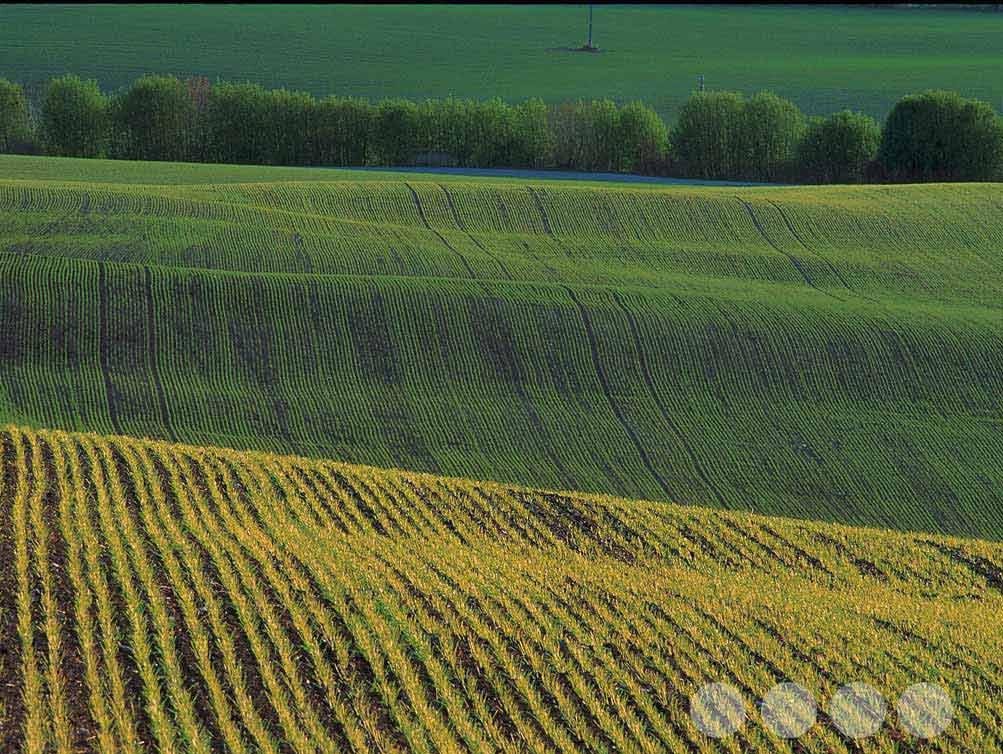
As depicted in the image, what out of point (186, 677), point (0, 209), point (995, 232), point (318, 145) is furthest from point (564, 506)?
point (318, 145)

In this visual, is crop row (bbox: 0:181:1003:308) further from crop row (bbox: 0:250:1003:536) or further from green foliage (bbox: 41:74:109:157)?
green foliage (bbox: 41:74:109:157)

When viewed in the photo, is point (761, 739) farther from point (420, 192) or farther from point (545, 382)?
point (420, 192)

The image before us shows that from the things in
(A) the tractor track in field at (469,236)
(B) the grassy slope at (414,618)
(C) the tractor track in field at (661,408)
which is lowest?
(C) the tractor track in field at (661,408)

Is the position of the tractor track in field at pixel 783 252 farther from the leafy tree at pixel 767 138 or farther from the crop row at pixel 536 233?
the leafy tree at pixel 767 138

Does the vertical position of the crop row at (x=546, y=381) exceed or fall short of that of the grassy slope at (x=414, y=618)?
it falls short

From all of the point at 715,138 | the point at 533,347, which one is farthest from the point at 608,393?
the point at 715,138

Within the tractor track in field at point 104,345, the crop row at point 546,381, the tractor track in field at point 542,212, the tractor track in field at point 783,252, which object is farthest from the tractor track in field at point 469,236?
the tractor track in field at point 104,345
